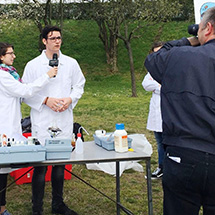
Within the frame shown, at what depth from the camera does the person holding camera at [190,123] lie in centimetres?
179

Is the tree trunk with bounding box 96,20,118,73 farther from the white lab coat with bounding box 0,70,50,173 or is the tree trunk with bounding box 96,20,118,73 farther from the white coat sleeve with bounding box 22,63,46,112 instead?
the white lab coat with bounding box 0,70,50,173

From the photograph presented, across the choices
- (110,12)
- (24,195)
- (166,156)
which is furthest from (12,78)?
(110,12)

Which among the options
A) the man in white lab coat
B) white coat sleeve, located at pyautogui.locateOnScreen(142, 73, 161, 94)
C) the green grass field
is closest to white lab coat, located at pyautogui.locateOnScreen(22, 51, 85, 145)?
the man in white lab coat

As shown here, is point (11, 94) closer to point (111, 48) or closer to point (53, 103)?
point (53, 103)

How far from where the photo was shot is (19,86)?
321 centimetres

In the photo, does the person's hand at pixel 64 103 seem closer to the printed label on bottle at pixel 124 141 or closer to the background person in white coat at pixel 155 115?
the printed label on bottle at pixel 124 141

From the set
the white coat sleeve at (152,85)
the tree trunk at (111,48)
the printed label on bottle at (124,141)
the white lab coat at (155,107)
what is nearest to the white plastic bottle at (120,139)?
the printed label on bottle at (124,141)

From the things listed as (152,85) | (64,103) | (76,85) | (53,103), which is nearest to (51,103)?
(53,103)

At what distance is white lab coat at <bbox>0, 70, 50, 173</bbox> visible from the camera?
3211mm

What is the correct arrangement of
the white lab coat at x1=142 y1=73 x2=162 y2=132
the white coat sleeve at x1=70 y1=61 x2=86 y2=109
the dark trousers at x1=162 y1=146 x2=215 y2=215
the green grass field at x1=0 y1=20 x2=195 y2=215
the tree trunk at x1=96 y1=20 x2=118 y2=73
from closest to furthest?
the dark trousers at x1=162 y1=146 x2=215 y2=215 < the white coat sleeve at x1=70 y1=61 x2=86 y2=109 < the green grass field at x1=0 y1=20 x2=195 y2=215 < the white lab coat at x1=142 y1=73 x2=162 y2=132 < the tree trunk at x1=96 y1=20 x2=118 y2=73

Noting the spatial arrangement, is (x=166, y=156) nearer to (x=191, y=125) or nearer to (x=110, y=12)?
(x=191, y=125)

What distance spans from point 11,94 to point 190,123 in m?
1.94

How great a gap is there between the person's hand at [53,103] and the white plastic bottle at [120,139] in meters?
0.77

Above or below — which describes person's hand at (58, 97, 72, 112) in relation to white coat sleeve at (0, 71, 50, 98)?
below
